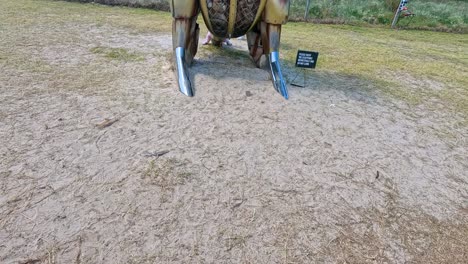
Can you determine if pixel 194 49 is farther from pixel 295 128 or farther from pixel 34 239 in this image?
pixel 34 239

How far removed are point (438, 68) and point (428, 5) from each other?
4984mm

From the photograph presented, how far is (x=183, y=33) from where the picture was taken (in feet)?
8.38

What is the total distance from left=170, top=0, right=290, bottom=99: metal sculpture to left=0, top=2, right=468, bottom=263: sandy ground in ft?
0.49

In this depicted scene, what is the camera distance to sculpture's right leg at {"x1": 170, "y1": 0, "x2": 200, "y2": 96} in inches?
95.7

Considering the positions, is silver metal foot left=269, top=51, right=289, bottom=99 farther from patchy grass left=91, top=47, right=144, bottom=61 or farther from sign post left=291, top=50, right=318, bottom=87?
patchy grass left=91, top=47, right=144, bottom=61

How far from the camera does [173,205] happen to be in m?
1.40

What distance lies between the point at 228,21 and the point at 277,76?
61 centimetres

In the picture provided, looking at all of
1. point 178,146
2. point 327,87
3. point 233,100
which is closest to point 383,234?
point 178,146

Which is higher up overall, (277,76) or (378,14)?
(378,14)

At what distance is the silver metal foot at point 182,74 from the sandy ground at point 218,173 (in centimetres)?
8

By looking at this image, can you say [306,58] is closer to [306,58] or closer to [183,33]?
[306,58]

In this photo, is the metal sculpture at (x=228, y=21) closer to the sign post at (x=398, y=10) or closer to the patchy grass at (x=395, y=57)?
the patchy grass at (x=395, y=57)

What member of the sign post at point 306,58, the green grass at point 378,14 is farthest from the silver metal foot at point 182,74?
the green grass at point 378,14

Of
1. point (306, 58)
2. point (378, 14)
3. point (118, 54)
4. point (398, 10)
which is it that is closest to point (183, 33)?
A: point (118, 54)
